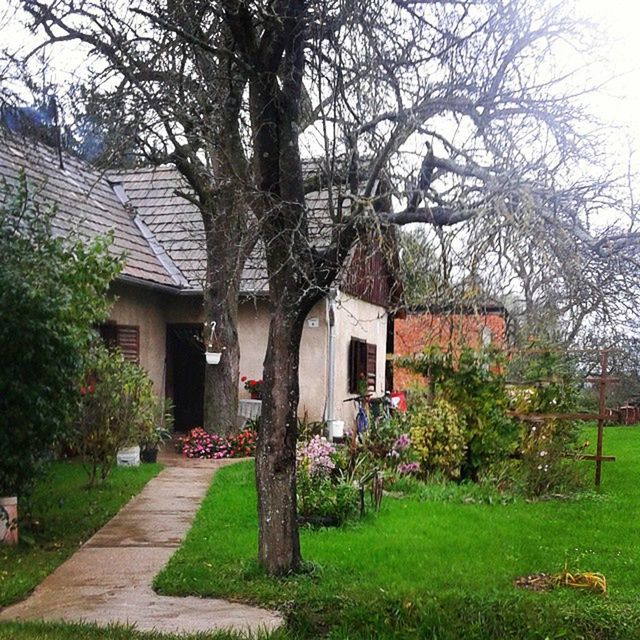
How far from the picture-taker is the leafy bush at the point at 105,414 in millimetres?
9266

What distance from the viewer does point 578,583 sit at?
5898 millimetres

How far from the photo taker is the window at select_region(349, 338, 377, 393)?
16.2 metres

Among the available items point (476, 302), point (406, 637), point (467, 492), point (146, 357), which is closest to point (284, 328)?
point (476, 302)

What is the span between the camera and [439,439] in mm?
10664

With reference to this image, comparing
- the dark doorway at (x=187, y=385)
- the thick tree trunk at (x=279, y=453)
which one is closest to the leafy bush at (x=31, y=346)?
the thick tree trunk at (x=279, y=453)

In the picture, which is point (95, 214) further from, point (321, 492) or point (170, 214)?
point (321, 492)

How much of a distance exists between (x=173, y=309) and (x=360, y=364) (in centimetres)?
414

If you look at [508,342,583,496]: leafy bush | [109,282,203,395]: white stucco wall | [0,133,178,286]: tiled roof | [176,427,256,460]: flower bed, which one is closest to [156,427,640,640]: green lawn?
[508,342,583,496]: leafy bush

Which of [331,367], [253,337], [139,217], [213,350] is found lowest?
[331,367]

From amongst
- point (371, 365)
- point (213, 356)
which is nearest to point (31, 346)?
point (213, 356)

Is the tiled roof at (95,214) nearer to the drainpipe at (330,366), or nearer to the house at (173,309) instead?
the house at (173,309)

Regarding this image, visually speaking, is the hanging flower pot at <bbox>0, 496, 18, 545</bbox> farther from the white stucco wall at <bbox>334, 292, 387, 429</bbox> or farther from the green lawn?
the white stucco wall at <bbox>334, 292, 387, 429</bbox>

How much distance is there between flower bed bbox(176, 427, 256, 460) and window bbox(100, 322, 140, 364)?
1.68 m

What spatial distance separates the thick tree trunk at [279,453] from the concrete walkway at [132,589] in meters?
0.63
